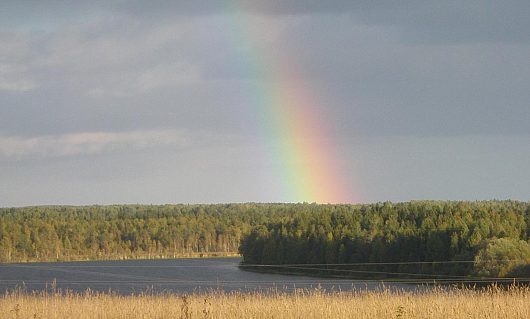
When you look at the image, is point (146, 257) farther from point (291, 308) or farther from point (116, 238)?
point (291, 308)

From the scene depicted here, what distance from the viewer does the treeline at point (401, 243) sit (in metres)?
61.7

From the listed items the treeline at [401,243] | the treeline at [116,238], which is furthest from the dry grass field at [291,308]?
the treeline at [116,238]

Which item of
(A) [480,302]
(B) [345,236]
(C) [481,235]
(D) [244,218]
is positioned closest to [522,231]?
(C) [481,235]

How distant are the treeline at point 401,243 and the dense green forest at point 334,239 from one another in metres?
0.10

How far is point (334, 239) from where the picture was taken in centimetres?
10150

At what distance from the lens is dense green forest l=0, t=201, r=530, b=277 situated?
7456cm

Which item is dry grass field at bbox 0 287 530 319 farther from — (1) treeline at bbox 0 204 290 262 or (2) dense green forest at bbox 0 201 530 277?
(1) treeline at bbox 0 204 290 262

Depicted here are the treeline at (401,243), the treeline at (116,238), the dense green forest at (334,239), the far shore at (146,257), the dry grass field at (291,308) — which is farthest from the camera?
the treeline at (116,238)

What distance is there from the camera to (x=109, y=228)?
553ft

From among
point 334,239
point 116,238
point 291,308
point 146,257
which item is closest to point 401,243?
point 334,239

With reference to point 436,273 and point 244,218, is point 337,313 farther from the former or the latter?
point 244,218

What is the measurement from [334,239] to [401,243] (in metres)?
12.7

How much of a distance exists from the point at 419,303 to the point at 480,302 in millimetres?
1265

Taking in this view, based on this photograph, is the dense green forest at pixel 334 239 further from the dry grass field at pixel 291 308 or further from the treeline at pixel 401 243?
the dry grass field at pixel 291 308
